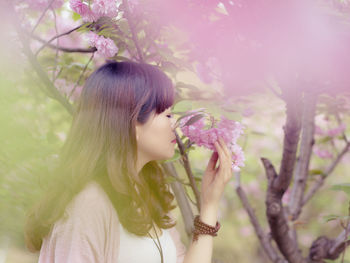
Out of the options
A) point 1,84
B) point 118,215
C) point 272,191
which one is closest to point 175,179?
point 118,215

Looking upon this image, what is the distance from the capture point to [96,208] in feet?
3.94

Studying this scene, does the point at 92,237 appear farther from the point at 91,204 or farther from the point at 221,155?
the point at 221,155

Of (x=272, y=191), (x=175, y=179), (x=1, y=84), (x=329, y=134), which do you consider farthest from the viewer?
(x=329, y=134)

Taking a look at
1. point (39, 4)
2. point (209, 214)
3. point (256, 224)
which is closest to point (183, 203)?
point (209, 214)

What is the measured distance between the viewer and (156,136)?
4.20ft

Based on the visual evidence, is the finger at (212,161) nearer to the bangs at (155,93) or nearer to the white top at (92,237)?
the bangs at (155,93)

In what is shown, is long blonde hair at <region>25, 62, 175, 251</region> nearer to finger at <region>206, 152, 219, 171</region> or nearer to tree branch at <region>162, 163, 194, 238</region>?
finger at <region>206, 152, 219, 171</region>

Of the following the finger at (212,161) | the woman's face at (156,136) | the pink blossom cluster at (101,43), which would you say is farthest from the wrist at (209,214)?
the pink blossom cluster at (101,43)

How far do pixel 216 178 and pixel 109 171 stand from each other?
374mm

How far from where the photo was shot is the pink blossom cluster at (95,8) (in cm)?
123

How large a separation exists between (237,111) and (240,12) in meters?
0.42

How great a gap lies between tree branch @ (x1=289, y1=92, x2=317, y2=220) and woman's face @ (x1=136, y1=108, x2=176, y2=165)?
0.88 m

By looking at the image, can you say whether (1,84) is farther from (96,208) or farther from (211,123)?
(211,123)

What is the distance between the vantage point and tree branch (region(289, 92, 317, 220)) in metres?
2.00
